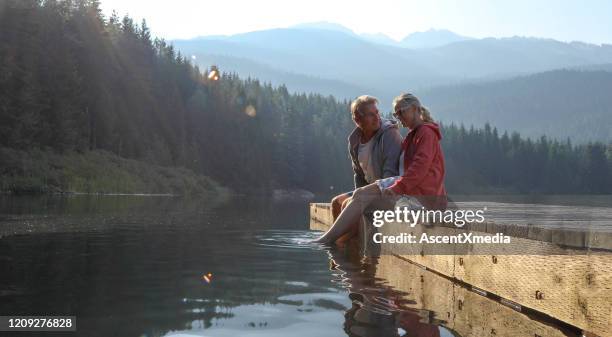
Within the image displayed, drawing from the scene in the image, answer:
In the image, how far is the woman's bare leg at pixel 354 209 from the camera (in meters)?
8.20

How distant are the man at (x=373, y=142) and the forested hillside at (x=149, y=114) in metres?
35.4

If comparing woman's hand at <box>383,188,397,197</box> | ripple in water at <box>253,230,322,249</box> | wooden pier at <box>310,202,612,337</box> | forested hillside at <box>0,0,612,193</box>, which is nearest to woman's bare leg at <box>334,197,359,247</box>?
ripple in water at <box>253,230,322,249</box>

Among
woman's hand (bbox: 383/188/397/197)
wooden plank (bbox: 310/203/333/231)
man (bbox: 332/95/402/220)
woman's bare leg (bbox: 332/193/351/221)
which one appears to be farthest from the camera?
wooden plank (bbox: 310/203/333/231)

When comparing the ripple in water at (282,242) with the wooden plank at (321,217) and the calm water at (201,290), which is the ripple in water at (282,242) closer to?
the calm water at (201,290)

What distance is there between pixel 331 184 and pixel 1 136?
79.8m

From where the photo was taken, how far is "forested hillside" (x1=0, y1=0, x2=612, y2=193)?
157 ft

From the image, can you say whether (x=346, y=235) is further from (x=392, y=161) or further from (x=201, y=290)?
(x=201, y=290)

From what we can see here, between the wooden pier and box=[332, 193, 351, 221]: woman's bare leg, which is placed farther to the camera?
box=[332, 193, 351, 221]: woman's bare leg

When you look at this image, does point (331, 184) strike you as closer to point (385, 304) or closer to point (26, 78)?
point (26, 78)

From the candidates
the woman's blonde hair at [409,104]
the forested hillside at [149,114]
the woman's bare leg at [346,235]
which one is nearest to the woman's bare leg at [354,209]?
the woman's bare leg at [346,235]

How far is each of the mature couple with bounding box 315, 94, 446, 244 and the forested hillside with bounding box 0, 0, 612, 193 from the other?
3535 centimetres

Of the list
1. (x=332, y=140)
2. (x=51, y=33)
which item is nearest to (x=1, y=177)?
(x=51, y=33)

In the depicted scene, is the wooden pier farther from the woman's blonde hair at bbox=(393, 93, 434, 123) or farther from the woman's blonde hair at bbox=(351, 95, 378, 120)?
the woman's blonde hair at bbox=(351, 95, 378, 120)

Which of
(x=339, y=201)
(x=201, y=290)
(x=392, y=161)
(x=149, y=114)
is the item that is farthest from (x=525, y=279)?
(x=149, y=114)
